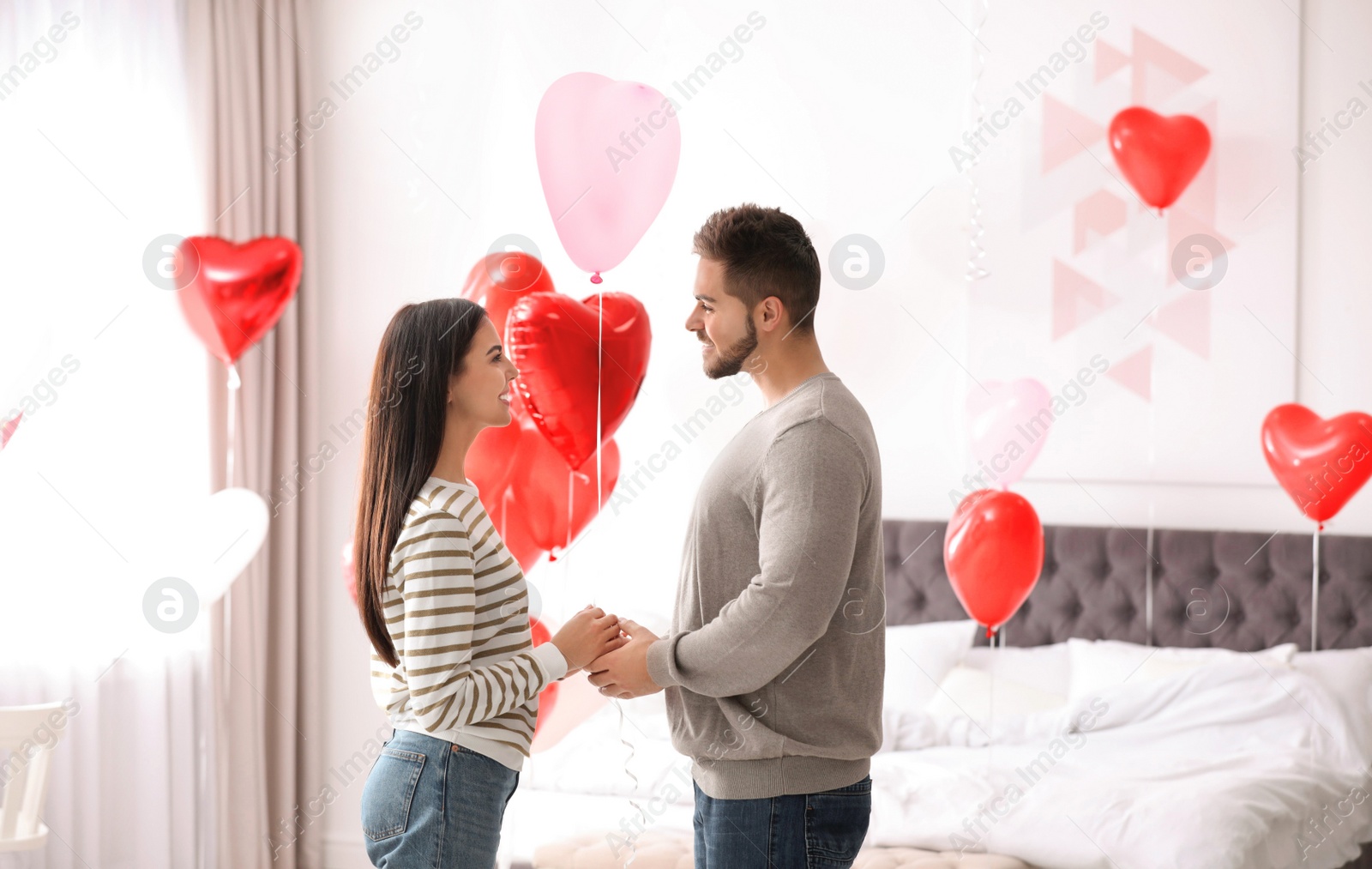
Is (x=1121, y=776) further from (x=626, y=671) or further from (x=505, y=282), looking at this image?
(x=505, y=282)

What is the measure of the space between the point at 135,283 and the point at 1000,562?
249 centimetres

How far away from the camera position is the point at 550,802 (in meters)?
2.94

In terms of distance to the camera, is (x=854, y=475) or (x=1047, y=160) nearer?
(x=854, y=475)

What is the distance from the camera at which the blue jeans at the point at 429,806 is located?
1.38 metres

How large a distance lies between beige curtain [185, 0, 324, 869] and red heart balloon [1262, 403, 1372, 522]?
9.35 feet

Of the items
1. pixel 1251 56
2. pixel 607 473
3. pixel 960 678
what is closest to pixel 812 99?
pixel 1251 56

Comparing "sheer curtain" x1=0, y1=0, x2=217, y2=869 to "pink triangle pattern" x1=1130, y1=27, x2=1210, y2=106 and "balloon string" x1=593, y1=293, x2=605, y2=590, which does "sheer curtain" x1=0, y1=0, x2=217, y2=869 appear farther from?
"pink triangle pattern" x1=1130, y1=27, x2=1210, y2=106

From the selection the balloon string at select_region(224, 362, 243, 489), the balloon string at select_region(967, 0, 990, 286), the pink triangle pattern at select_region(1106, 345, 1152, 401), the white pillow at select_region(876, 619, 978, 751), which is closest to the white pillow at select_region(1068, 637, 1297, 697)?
the white pillow at select_region(876, 619, 978, 751)

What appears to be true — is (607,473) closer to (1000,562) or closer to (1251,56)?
(1000,562)

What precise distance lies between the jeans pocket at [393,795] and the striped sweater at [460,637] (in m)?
0.04

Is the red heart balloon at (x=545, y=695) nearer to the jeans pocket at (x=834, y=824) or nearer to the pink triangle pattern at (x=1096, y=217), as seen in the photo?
the jeans pocket at (x=834, y=824)

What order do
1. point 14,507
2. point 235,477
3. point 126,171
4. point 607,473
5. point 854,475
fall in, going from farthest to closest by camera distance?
point 235,477 < point 126,171 < point 14,507 < point 607,473 < point 854,475

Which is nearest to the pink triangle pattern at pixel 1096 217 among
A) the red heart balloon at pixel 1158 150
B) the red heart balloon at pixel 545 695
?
the red heart balloon at pixel 1158 150

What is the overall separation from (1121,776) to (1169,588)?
2.76ft
